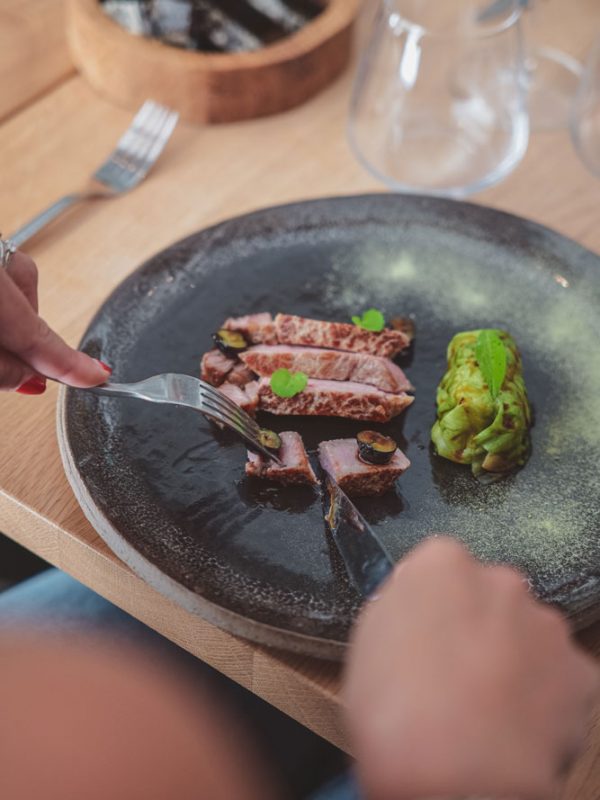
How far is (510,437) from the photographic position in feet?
4.58

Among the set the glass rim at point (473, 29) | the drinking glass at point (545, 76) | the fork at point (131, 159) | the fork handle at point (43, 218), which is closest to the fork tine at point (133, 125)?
the fork at point (131, 159)

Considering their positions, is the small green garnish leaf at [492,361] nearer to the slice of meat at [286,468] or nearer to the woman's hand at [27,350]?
the slice of meat at [286,468]

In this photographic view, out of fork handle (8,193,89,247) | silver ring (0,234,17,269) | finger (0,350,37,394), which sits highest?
silver ring (0,234,17,269)

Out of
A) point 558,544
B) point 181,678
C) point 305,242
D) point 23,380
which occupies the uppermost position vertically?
point 23,380

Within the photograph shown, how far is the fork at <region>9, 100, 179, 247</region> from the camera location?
1996 mm

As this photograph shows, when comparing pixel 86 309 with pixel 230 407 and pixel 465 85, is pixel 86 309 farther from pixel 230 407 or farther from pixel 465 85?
pixel 465 85

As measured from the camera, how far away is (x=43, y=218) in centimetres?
193

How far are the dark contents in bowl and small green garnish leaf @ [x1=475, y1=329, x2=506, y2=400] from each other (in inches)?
45.2

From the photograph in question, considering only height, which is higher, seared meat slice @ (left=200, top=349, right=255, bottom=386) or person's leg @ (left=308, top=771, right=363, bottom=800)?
seared meat slice @ (left=200, top=349, right=255, bottom=386)

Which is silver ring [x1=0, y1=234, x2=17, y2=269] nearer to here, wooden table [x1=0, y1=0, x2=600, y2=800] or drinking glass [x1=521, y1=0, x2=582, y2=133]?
wooden table [x1=0, y1=0, x2=600, y2=800]

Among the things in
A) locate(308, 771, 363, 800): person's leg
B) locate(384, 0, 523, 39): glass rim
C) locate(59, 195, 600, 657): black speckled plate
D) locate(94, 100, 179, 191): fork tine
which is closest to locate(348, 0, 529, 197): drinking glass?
locate(384, 0, 523, 39): glass rim

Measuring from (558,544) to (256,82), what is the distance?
1.38m

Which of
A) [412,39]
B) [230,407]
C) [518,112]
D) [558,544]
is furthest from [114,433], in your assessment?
[518,112]

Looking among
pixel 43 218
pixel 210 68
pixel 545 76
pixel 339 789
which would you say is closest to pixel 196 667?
pixel 339 789
